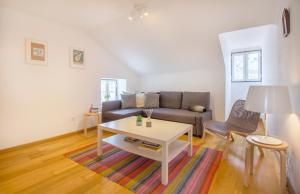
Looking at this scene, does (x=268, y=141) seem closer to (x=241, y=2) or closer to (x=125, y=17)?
(x=241, y=2)

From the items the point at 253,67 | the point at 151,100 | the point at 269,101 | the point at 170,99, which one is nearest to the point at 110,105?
the point at 151,100

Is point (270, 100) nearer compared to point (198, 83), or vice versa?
point (270, 100)

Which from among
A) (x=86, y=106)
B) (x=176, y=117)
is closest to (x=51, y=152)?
(x=86, y=106)

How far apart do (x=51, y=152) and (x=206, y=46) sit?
11.2ft

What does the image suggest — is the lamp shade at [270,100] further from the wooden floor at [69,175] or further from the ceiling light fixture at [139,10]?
the ceiling light fixture at [139,10]

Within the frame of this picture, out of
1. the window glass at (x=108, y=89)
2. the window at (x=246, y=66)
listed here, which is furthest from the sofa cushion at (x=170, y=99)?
the window at (x=246, y=66)

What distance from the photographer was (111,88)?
4.57 metres

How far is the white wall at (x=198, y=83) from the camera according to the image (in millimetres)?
3771

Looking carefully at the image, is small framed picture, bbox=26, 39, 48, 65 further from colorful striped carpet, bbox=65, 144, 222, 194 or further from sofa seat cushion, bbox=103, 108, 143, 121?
colorful striped carpet, bbox=65, 144, 222, 194

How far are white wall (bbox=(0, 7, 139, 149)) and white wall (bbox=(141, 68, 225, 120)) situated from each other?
70.9 inches

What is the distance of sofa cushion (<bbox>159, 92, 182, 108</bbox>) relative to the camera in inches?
160

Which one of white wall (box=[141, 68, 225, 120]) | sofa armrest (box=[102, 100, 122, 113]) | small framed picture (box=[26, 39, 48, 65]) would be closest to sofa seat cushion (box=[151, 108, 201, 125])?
white wall (box=[141, 68, 225, 120])

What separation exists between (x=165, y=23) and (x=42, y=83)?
2500mm

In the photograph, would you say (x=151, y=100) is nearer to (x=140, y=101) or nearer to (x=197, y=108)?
(x=140, y=101)
